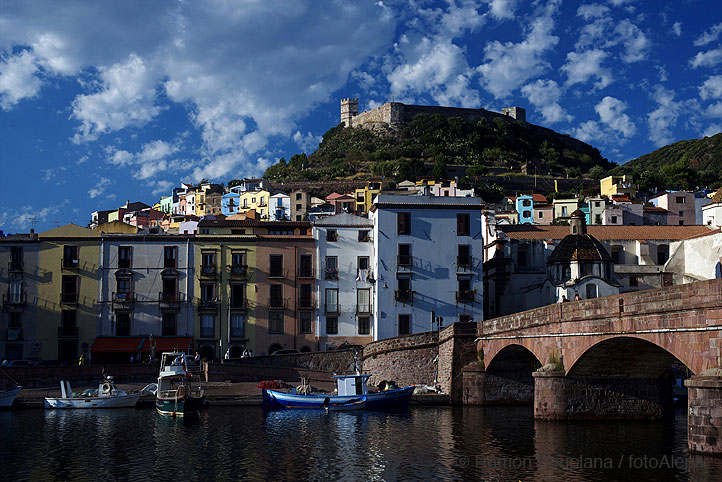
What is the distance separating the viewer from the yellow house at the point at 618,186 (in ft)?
441

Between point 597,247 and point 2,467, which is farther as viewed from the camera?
point 597,247

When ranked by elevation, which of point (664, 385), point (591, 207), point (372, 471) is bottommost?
point (372, 471)

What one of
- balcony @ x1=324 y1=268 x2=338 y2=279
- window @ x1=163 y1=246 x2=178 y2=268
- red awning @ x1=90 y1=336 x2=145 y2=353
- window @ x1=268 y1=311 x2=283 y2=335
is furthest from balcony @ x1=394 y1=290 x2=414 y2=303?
red awning @ x1=90 y1=336 x2=145 y2=353

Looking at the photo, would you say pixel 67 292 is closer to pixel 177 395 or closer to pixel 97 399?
pixel 97 399

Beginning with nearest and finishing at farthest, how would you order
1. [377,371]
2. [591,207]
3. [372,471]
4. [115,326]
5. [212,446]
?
[372,471] → [212,446] → [377,371] → [115,326] → [591,207]

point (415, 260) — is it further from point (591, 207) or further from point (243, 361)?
point (591, 207)

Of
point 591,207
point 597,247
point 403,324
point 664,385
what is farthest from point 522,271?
point 591,207

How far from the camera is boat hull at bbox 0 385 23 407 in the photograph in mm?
49531

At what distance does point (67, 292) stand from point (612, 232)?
51.6m

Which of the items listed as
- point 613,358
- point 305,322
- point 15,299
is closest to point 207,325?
point 305,322

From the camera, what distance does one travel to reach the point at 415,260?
2630 inches

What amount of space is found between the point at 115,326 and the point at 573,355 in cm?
4140

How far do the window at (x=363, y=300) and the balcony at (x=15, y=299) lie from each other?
27.5 m

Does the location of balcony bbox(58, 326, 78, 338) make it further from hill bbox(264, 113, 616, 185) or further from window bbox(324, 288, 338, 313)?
hill bbox(264, 113, 616, 185)
